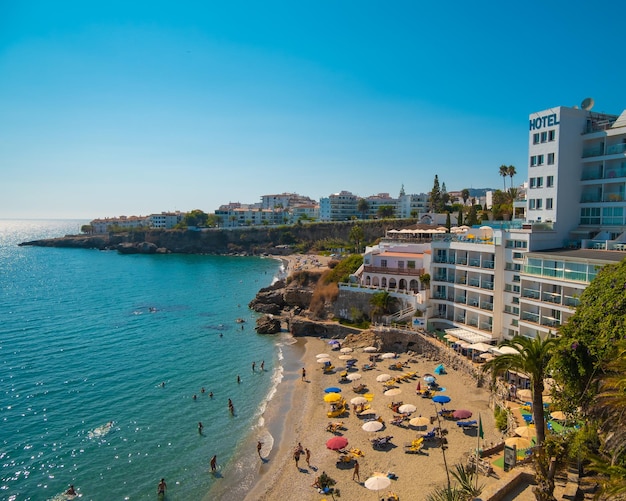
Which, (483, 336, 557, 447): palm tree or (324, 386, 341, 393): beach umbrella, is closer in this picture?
(483, 336, 557, 447): palm tree

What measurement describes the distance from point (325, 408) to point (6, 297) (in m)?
77.3

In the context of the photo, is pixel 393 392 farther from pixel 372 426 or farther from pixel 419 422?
pixel 419 422

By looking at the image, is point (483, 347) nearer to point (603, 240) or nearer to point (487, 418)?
point (487, 418)

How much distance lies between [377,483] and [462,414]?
9306 mm

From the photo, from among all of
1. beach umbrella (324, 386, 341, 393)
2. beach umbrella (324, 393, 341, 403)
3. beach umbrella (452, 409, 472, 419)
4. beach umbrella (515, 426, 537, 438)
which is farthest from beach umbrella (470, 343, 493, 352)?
beach umbrella (515, 426, 537, 438)

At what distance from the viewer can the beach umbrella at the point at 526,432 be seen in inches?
911

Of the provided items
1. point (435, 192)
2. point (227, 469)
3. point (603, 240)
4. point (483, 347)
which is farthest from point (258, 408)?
point (435, 192)

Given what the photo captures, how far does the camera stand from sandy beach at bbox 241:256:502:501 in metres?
24.5

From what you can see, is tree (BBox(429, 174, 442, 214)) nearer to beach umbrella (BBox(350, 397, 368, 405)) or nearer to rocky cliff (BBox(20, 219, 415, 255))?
rocky cliff (BBox(20, 219, 415, 255))

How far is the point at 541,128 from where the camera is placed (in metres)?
39.8

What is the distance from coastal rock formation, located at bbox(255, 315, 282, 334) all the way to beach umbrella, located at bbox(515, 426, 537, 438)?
124 feet

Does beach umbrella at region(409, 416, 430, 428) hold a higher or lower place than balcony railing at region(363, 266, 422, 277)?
lower

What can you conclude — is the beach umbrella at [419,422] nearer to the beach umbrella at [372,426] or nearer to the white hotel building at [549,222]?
the beach umbrella at [372,426]

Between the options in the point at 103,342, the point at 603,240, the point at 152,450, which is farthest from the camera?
the point at 103,342
